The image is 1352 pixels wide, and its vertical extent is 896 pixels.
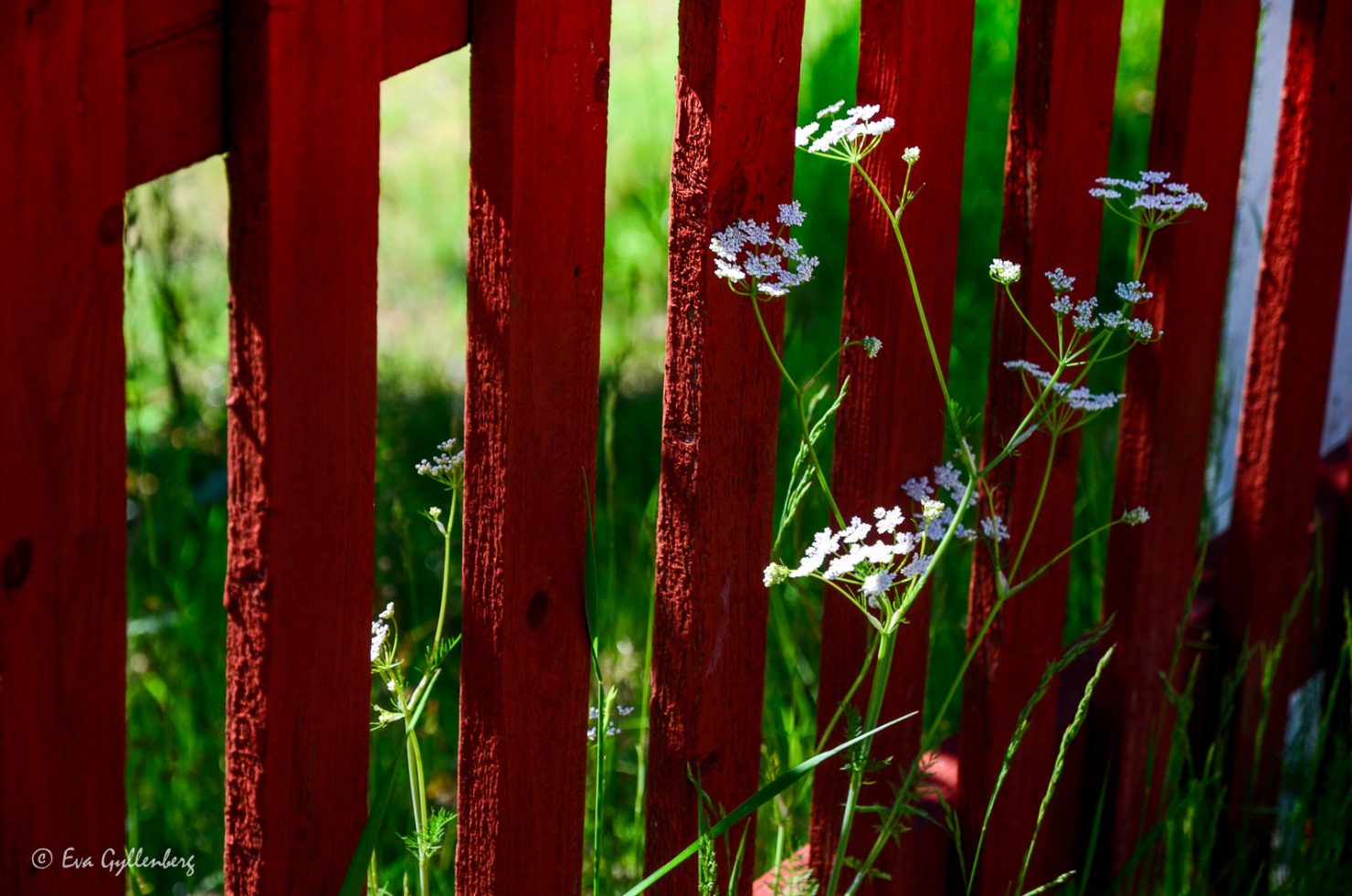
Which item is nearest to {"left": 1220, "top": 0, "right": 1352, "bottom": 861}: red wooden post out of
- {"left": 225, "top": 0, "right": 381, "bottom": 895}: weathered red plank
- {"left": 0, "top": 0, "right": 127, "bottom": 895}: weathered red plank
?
{"left": 225, "top": 0, "right": 381, "bottom": 895}: weathered red plank

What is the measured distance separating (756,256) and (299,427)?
1.39 feet

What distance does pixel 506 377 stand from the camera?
3.84ft

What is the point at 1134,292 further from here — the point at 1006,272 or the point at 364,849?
the point at 364,849

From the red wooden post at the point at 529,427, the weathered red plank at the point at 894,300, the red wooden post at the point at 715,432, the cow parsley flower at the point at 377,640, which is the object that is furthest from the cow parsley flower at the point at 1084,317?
the cow parsley flower at the point at 377,640

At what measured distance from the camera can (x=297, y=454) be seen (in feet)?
3.47

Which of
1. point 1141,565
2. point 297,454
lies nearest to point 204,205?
point 1141,565

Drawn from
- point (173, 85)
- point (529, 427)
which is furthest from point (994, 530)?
point (173, 85)

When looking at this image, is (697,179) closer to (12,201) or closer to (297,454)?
(297,454)

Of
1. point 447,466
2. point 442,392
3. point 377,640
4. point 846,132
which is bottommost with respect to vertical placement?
point 442,392

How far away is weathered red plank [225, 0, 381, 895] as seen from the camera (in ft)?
3.31

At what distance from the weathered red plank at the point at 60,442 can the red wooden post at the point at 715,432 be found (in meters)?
0.51

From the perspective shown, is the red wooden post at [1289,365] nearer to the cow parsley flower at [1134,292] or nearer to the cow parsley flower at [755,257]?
the cow parsley flower at [1134,292]

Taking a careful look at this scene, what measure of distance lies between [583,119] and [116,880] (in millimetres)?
678

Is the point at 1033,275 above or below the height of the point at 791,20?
below
